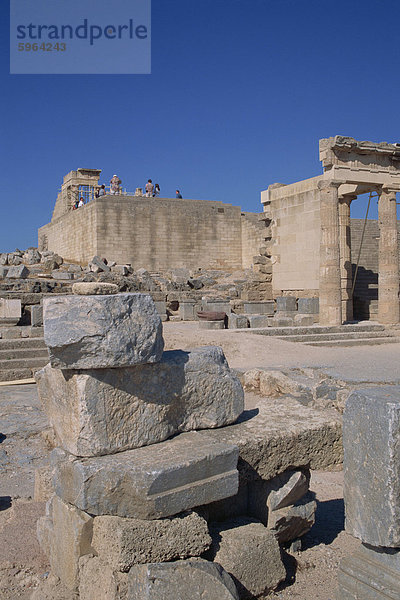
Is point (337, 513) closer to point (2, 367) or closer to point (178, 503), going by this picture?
point (178, 503)

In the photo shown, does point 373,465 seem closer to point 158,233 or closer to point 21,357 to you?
point 21,357

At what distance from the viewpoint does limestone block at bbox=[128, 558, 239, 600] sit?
2.65 m

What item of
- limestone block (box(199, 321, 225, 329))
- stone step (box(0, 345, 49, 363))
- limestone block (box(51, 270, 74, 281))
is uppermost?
limestone block (box(51, 270, 74, 281))

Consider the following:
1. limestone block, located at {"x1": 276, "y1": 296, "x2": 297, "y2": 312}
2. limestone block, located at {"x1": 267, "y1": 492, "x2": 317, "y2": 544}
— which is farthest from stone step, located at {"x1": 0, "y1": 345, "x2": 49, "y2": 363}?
limestone block, located at {"x1": 276, "y1": 296, "x2": 297, "y2": 312}

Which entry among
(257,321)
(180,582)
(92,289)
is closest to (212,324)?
(257,321)

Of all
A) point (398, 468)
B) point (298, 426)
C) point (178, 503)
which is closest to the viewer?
point (398, 468)

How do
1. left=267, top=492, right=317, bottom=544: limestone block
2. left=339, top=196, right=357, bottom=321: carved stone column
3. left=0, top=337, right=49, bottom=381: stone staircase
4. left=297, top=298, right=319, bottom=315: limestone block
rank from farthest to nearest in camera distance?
left=339, top=196, right=357, bottom=321: carved stone column
left=297, top=298, right=319, bottom=315: limestone block
left=0, top=337, right=49, bottom=381: stone staircase
left=267, top=492, right=317, bottom=544: limestone block

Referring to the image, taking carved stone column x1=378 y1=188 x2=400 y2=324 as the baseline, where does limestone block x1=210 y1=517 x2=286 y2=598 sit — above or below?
below

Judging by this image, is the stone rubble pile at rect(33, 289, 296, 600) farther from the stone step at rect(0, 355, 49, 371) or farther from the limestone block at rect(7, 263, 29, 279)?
the limestone block at rect(7, 263, 29, 279)

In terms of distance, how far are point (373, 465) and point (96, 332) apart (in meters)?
1.71

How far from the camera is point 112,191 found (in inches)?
1140

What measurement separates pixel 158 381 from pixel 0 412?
4.50 m

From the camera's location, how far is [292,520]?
11.6 feet

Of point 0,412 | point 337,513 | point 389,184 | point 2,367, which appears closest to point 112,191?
point 389,184
